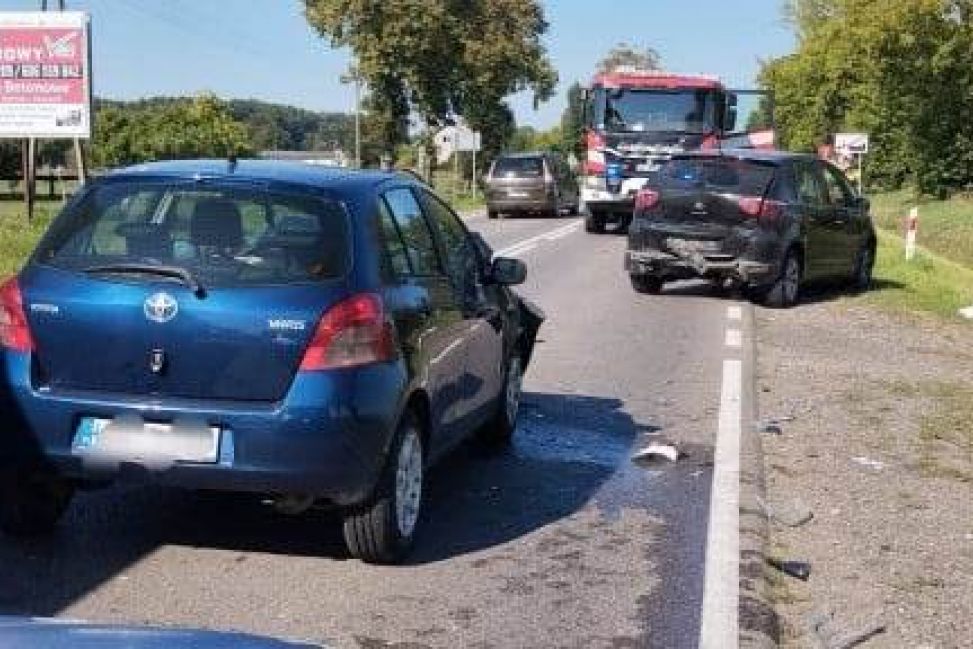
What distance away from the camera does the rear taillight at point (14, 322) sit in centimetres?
551

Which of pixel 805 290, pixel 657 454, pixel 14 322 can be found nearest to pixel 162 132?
pixel 805 290

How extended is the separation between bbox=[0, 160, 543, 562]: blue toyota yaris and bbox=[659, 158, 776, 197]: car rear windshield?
33.4 feet

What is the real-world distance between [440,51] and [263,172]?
145 ft

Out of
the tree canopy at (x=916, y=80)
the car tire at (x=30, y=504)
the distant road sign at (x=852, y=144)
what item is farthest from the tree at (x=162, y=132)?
the car tire at (x=30, y=504)

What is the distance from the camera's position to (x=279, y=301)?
5297 millimetres

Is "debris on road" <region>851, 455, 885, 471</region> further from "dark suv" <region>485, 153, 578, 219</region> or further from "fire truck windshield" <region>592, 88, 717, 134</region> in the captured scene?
"dark suv" <region>485, 153, 578, 219</region>

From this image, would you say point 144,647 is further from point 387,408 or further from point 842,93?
point 842,93

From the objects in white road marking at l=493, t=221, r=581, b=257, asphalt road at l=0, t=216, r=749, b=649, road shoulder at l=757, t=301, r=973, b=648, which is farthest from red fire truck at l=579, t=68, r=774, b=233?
asphalt road at l=0, t=216, r=749, b=649

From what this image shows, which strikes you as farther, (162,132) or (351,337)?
(162,132)

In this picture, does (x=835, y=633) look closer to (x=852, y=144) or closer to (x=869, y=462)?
(x=869, y=462)

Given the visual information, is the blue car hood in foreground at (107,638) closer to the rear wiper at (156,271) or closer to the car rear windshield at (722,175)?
the rear wiper at (156,271)

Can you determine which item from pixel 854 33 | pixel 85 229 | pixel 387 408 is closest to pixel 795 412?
pixel 387 408

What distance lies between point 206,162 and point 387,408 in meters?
1.55

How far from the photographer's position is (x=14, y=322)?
219 inches
